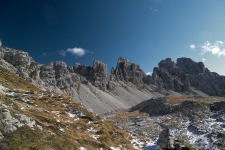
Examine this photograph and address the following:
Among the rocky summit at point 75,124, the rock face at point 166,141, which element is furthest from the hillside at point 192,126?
the rock face at point 166,141

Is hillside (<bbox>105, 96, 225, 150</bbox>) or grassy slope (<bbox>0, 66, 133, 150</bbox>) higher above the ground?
grassy slope (<bbox>0, 66, 133, 150</bbox>)

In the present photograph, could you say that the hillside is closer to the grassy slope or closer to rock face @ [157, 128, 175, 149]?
rock face @ [157, 128, 175, 149]

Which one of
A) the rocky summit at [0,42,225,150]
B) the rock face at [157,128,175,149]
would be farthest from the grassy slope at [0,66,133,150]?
the rock face at [157,128,175,149]

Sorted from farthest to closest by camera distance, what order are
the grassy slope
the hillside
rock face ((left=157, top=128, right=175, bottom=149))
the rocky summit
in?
the hillside
rock face ((left=157, top=128, right=175, bottom=149))
the rocky summit
the grassy slope

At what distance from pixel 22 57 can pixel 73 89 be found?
103m

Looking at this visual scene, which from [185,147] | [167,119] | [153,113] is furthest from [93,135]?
[153,113]

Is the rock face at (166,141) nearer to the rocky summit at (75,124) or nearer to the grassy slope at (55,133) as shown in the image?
the rocky summit at (75,124)

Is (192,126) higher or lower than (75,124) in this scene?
lower

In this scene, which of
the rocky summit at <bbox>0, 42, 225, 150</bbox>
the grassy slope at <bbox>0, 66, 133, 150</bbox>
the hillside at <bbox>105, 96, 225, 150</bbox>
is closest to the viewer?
the grassy slope at <bbox>0, 66, 133, 150</bbox>

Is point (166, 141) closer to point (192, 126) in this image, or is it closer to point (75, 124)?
point (75, 124)

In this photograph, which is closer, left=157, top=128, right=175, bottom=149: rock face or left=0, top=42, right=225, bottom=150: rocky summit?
left=0, top=42, right=225, bottom=150: rocky summit

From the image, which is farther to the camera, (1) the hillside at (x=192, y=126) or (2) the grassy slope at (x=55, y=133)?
(1) the hillside at (x=192, y=126)

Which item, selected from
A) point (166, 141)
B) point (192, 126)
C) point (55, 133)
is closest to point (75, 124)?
point (55, 133)

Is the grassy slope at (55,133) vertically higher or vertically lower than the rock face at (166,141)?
higher
